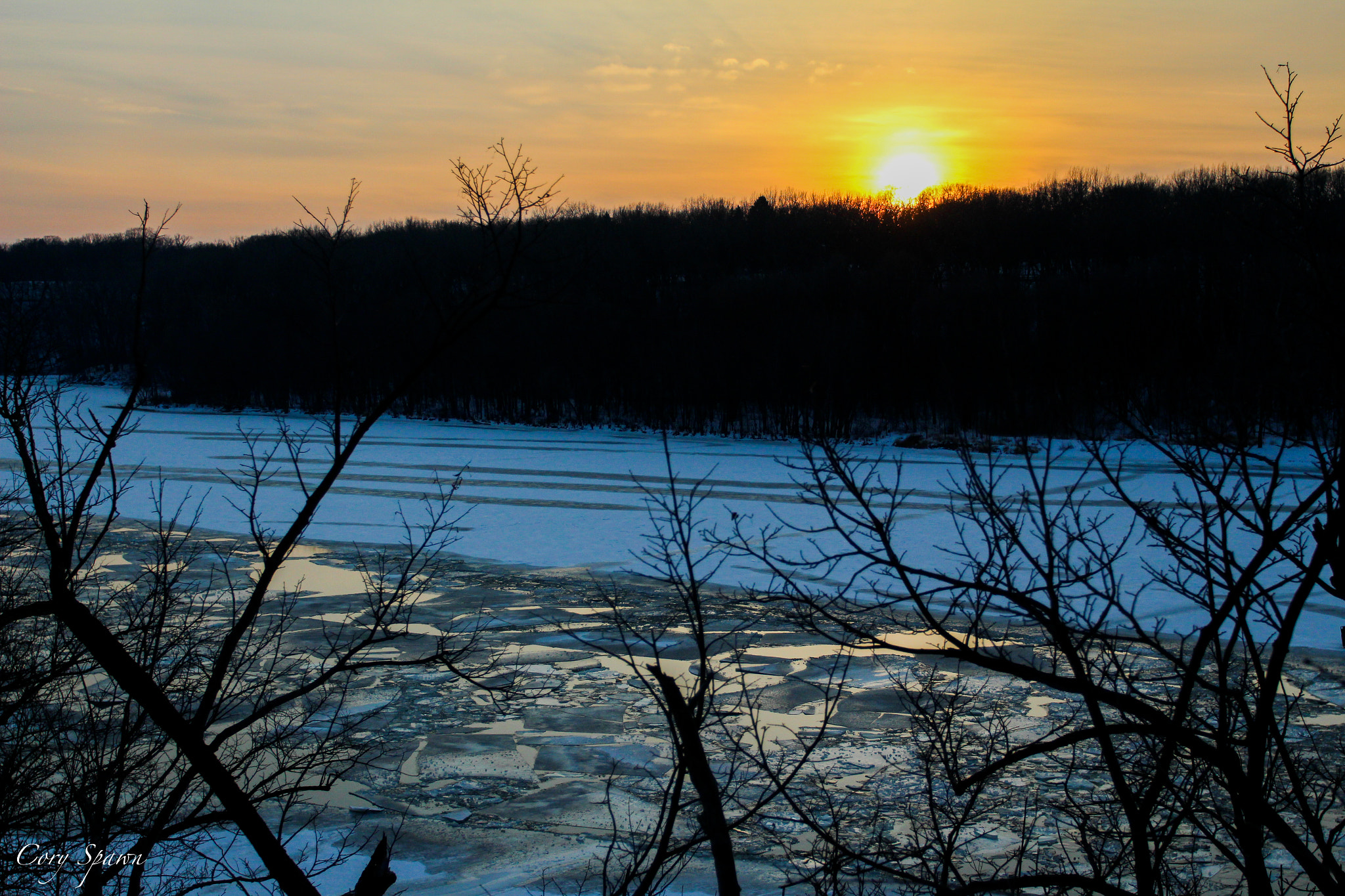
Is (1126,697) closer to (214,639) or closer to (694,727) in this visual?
(694,727)

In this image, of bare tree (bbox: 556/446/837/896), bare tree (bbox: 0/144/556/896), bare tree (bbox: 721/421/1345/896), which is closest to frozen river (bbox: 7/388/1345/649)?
bare tree (bbox: 556/446/837/896)

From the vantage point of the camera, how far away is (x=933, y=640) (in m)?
11.0

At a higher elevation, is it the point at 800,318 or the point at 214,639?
the point at 800,318

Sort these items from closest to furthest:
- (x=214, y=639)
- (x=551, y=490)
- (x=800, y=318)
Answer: (x=214, y=639)
(x=551, y=490)
(x=800, y=318)

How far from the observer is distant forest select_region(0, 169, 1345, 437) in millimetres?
39594

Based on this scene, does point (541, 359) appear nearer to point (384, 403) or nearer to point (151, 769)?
point (151, 769)

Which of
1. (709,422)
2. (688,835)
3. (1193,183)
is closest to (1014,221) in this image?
(1193,183)

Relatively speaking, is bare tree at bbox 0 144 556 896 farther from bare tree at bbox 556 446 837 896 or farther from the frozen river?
the frozen river

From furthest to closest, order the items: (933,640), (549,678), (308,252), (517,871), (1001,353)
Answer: (1001,353), (933,640), (549,678), (517,871), (308,252)

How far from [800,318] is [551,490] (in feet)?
83.7

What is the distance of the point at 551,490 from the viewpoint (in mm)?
22812

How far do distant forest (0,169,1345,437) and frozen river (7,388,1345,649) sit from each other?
11.6 ft

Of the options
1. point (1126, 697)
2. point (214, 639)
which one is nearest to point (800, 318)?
point (214, 639)

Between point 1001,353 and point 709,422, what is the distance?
39.5 ft
